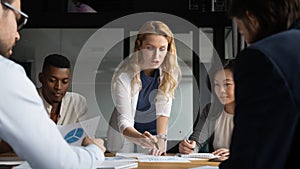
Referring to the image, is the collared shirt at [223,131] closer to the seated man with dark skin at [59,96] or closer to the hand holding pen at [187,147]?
the hand holding pen at [187,147]

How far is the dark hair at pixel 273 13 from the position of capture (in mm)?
768

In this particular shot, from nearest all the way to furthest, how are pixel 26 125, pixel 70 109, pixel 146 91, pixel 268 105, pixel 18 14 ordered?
pixel 268 105 < pixel 26 125 < pixel 18 14 < pixel 146 91 < pixel 70 109

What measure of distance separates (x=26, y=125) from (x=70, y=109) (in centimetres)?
159

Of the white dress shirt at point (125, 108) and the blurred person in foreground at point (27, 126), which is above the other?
the blurred person in foreground at point (27, 126)

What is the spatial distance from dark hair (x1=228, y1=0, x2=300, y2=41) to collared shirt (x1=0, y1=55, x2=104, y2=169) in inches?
18.8

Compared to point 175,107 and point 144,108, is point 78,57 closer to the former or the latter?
point 175,107

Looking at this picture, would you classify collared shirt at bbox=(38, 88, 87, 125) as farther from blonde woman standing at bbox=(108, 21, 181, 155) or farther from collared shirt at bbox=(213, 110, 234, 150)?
collared shirt at bbox=(213, 110, 234, 150)

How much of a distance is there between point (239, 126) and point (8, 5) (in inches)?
25.2

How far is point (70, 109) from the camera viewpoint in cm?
243

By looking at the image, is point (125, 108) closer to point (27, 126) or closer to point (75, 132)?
point (75, 132)

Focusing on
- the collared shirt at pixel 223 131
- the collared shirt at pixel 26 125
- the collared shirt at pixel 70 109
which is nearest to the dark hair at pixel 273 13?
the collared shirt at pixel 26 125

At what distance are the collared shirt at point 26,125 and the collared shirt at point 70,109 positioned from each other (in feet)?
4.68

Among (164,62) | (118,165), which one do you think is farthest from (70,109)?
(118,165)

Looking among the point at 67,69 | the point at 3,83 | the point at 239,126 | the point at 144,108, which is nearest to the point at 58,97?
the point at 67,69
